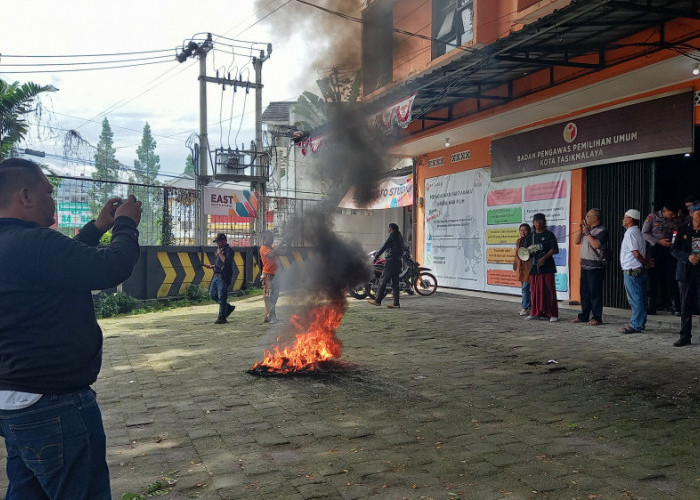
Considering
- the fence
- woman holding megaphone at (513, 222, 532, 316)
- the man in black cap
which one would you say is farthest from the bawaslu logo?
the man in black cap

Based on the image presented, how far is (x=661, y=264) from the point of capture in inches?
396

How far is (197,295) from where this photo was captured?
1420 centimetres

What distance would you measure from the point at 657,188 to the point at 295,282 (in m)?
7.05

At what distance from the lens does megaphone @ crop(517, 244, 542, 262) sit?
9.70 metres

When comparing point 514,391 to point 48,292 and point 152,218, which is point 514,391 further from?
point 152,218

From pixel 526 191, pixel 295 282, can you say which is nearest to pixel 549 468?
pixel 295 282

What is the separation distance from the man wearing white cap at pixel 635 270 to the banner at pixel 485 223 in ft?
10.5

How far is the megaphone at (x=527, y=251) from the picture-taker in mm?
9695

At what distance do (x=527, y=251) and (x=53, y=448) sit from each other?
8915 millimetres

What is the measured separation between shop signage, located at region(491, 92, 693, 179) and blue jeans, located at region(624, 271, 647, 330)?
2537 millimetres

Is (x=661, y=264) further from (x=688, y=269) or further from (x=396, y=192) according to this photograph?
(x=396, y=192)

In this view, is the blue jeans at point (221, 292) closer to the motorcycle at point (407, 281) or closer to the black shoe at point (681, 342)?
the motorcycle at point (407, 281)

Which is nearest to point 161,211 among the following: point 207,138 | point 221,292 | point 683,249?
point 221,292

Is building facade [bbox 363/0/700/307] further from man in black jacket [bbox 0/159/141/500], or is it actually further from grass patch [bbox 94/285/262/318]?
man in black jacket [bbox 0/159/141/500]
